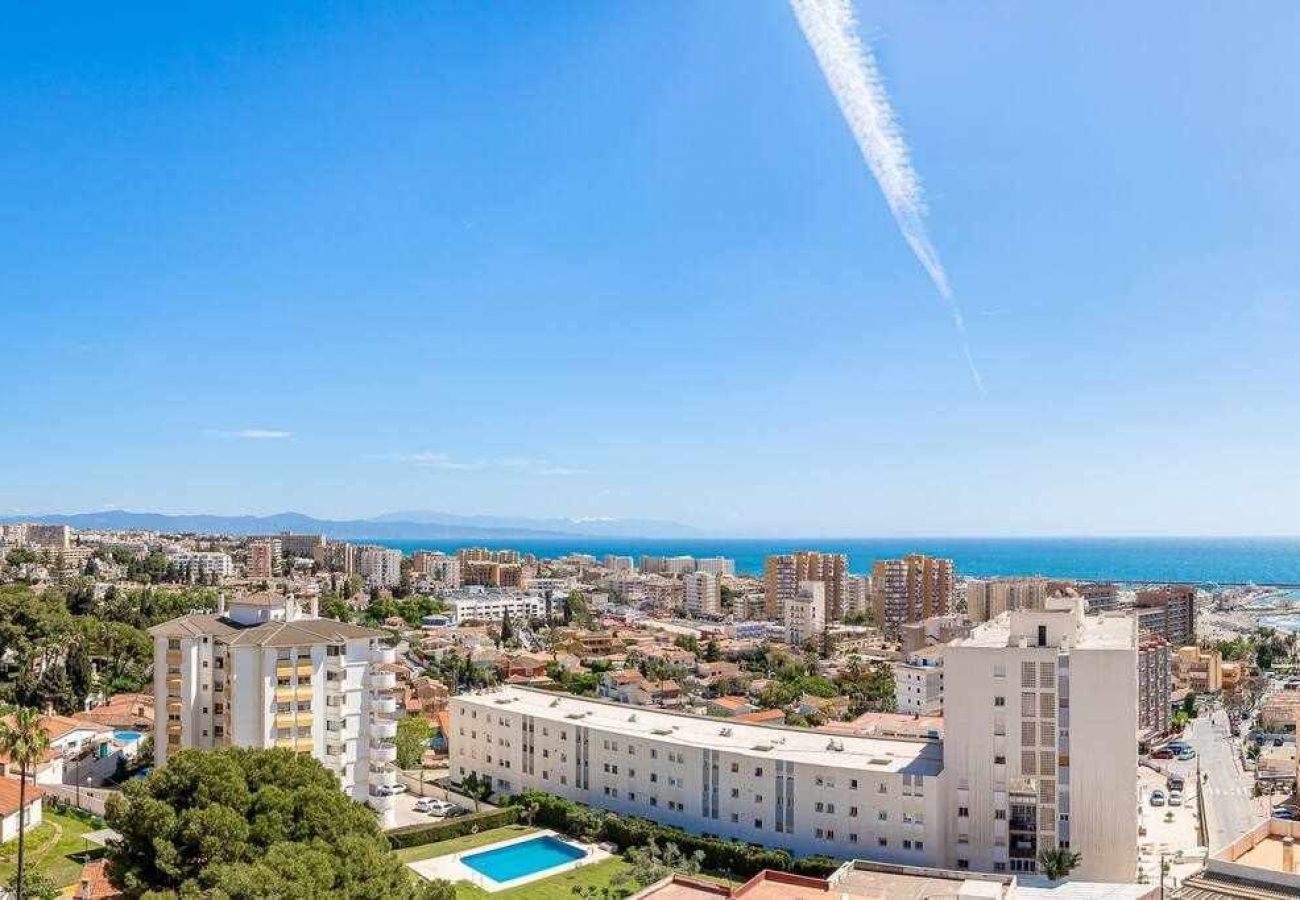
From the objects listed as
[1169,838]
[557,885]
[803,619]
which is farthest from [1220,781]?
[803,619]

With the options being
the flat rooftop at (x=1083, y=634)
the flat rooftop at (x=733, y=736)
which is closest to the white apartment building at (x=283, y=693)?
the flat rooftop at (x=733, y=736)

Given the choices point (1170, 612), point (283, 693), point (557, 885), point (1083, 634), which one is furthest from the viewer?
point (1170, 612)

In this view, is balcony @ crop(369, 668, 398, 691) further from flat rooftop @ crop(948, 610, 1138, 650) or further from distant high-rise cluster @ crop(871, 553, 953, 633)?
distant high-rise cluster @ crop(871, 553, 953, 633)

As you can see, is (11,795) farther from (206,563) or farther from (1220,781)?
(206,563)

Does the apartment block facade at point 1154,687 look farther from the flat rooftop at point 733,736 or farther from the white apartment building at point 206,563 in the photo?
the white apartment building at point 206,563

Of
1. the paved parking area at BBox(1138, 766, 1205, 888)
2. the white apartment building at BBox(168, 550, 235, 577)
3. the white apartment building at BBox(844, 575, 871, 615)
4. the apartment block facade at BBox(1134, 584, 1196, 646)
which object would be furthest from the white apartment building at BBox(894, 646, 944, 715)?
the white apartment building at BBox(168, 550, 235, 577)
